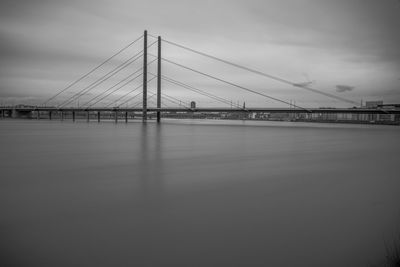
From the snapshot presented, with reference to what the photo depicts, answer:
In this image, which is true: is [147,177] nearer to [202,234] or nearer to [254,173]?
[254,173]

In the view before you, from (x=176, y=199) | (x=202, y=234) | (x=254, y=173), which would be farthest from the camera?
(x=254, y=173)

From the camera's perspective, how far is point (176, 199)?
4.00 meters

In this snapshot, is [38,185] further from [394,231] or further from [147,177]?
[394,231]

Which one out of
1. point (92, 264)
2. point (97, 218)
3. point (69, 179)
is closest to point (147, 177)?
point (69, 179)

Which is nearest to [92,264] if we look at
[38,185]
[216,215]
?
[216,215]

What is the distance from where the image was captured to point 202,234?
278 centimetres

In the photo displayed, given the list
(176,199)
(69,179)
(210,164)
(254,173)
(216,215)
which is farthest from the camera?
(210,164)

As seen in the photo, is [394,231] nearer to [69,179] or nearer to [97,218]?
[97,218]

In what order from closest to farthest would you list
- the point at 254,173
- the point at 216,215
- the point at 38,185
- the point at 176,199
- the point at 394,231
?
1. the point at 394,231
2. the point at 216,215
3. the point at 176,199
4. the point at 38,185
5. the point at 254,173

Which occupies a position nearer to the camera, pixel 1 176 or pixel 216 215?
pixel 216 215

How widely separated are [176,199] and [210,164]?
3.43 meters

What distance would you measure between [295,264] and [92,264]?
66.2 inches

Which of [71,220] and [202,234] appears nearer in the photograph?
[202,234]

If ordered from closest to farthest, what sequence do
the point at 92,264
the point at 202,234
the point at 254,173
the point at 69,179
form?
the point at 92,264
the point at 202,234
the point at 69,179
the point at 254,173
